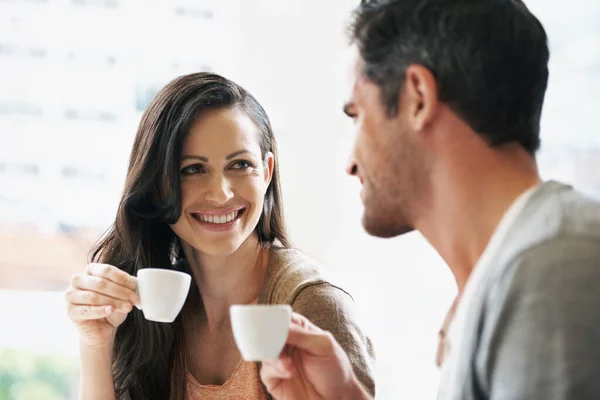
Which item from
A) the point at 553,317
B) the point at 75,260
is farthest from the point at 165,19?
the point at 553,317

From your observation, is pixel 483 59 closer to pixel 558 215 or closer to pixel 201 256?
pixel 558 215

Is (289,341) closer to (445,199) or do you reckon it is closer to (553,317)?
(445,199)

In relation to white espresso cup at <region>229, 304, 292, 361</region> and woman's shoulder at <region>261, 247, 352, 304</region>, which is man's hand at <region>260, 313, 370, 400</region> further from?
woman's shoulder at <region>261, 247, 352, 304</region>

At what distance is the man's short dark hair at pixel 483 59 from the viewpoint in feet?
3.79

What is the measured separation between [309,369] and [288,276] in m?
0.61

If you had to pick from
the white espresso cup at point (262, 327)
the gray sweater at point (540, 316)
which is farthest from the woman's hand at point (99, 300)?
the gray sweater at point (540, 316)

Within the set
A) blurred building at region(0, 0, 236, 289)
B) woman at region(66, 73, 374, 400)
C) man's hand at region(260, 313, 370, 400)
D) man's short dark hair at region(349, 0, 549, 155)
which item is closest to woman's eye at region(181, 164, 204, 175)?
woman at region(66, 73, 374, 400)

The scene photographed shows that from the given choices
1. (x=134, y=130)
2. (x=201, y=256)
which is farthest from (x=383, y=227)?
(x=134, y=130)

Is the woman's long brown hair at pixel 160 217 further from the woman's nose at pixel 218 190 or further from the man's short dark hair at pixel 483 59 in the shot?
the man's short dark hair at pixel 483 59

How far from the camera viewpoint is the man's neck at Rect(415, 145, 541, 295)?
114cm

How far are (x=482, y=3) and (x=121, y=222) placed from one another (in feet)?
3.95

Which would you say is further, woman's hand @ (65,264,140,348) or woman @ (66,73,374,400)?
woman @ (66,73,374,400)

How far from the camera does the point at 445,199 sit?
3.89 feet

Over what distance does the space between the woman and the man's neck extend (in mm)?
666
